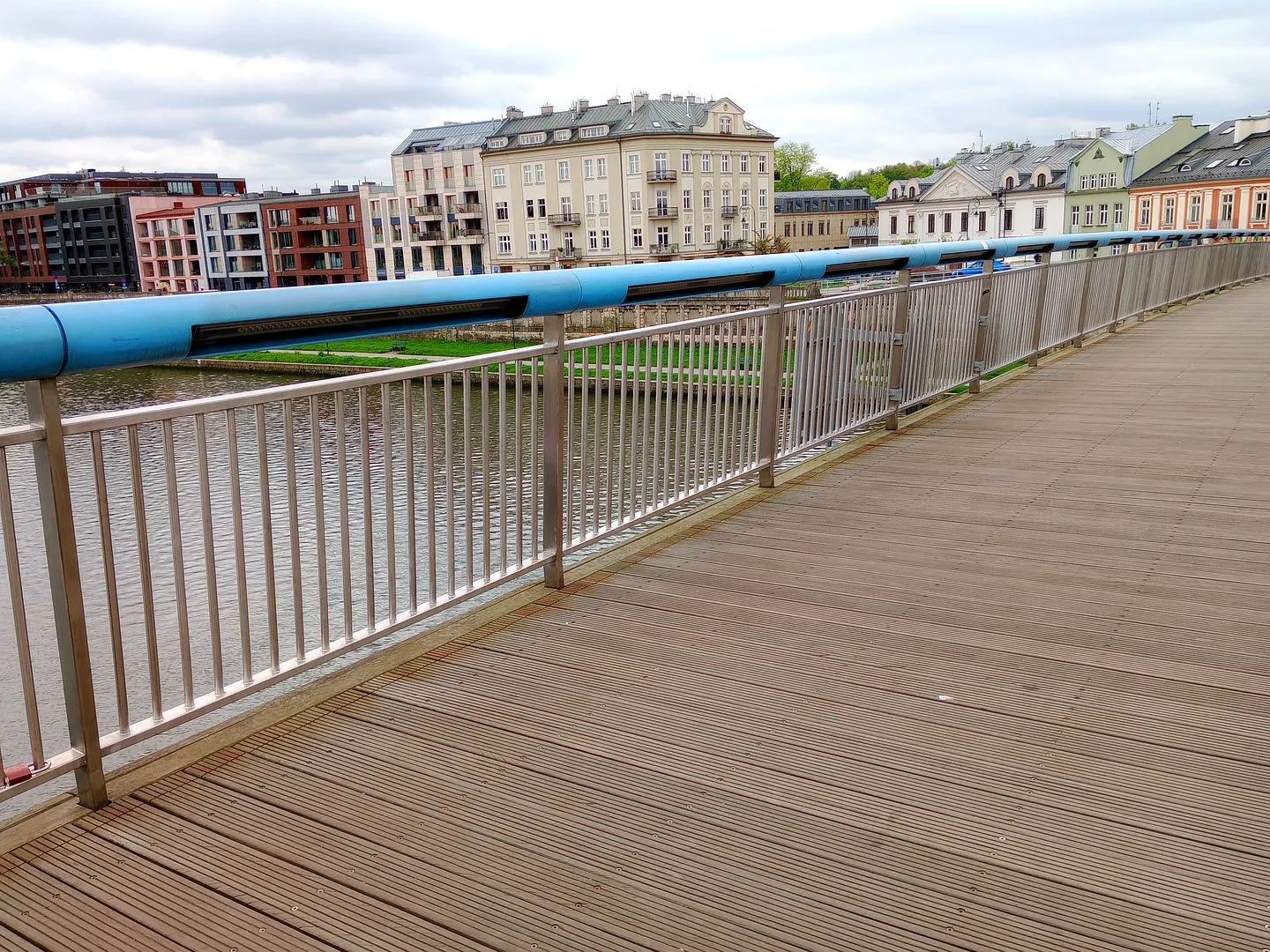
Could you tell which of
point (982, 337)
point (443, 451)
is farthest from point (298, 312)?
point (982, 337)

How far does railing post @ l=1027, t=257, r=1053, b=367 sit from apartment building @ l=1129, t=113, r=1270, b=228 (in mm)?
60385

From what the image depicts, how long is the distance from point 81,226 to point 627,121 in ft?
217

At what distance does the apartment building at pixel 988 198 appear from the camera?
7412 cm

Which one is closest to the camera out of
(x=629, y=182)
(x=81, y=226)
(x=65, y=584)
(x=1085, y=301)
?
(x=65, y=584)

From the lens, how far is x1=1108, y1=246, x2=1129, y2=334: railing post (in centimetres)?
1208

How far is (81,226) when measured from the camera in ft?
359

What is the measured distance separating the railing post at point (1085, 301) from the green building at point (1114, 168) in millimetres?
64722

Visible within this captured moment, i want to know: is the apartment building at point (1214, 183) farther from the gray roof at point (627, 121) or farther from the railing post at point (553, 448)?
the railing post at point (553, 448)

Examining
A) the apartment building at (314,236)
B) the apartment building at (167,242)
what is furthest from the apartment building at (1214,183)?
the apartment building at (167,242)

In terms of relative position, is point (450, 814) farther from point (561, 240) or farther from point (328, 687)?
point (561, 240)

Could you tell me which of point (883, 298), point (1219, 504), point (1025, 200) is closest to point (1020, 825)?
point (1219, 504)

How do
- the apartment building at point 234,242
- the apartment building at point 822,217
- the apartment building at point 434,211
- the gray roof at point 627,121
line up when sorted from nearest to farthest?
1. the gray roof at point 627,121
2. the apartment building at point 434,211
3. the apartment building at point 234,242
4. the apartment building at point 822,217

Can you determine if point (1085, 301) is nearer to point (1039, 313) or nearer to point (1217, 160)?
point (1039, 313)

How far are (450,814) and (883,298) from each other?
4.77 metres
